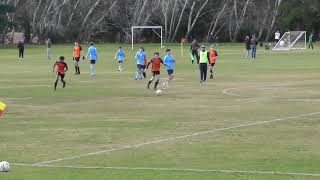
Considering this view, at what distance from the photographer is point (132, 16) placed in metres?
102

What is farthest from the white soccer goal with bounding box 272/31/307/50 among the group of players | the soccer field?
the soccer field

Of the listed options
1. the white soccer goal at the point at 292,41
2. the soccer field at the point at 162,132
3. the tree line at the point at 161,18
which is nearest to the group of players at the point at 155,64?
the soccer field at the point at 162,132

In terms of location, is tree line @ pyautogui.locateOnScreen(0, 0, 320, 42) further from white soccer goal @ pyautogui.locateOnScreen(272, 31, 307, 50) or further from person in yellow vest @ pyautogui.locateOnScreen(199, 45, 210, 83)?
person in yellow vest @ pyautogui.locateOnScreen(199, 45, 210, 83)

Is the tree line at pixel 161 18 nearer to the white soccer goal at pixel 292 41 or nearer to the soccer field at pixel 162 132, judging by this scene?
the white soccer goal at pixel 292 41

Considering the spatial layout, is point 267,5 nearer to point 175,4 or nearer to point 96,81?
point 175,4

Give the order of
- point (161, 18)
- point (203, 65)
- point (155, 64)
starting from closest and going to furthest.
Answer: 1. point (155, 64)
2. point (203, 65)
3. point (161, 18)

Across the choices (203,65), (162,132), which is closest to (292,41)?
(203,65)

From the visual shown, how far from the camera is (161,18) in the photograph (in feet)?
334

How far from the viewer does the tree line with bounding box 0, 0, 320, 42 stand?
3957 inches

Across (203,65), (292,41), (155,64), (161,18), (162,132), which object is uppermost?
(161,18)

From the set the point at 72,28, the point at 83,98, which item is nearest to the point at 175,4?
the point at 72,28

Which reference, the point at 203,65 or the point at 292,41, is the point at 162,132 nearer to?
the point at 203,65

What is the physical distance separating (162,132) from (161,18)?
280 ft

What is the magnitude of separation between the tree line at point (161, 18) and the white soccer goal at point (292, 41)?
2025 centimetres
